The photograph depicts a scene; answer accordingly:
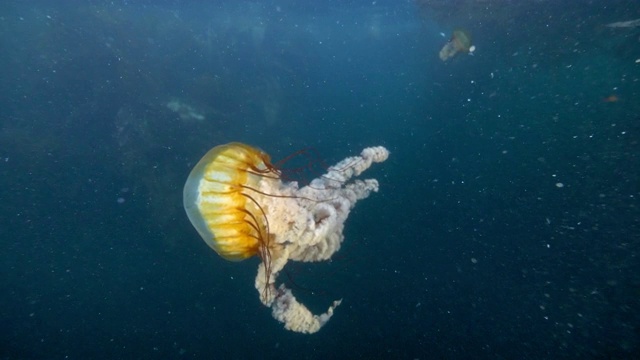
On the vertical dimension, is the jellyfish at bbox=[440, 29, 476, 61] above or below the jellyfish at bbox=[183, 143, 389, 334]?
above

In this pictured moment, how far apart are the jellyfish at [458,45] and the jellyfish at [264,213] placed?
38.0ft

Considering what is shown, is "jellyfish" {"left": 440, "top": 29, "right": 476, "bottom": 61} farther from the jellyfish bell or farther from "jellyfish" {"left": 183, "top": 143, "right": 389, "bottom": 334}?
the jellyfish bell

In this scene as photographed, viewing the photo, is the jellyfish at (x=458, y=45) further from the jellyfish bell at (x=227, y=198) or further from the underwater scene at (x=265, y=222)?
the jellyfish bell at (x=227, y=198)

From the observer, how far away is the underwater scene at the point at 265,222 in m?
4.38

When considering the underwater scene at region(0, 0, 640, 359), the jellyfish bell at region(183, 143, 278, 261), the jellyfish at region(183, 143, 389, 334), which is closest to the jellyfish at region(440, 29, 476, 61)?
the underwater scene at region(0, 0, 640, 359)

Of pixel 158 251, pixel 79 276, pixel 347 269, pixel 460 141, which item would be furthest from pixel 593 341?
pixel 79 276

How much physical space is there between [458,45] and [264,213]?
12789 mm

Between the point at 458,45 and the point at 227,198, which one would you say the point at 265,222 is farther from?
the point at 458,45

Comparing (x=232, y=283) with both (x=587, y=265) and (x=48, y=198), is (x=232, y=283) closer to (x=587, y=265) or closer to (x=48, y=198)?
(x=48, y=198)

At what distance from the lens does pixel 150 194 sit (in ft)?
23.8

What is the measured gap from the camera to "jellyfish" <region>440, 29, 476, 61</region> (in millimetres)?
13102

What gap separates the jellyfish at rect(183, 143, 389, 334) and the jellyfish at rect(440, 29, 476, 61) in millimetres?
11587

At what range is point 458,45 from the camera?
1323 cm

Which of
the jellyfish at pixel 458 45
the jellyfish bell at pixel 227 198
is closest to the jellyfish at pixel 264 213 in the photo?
the jellyfish bell at pixel 227 198
